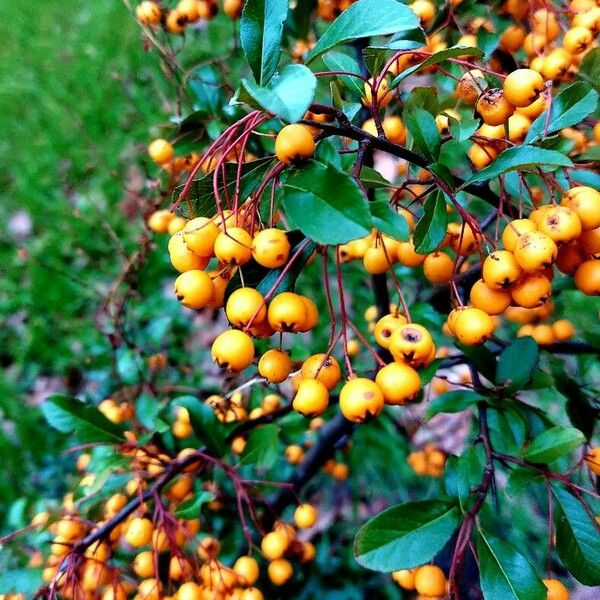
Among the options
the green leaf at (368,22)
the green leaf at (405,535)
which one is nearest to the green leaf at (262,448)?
the green leaf at (405,535)

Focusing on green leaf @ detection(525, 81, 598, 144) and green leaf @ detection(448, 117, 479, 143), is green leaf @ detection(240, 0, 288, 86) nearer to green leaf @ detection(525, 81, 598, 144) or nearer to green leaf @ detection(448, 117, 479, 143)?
green leaf @ detection(448, 117, 479, 143)

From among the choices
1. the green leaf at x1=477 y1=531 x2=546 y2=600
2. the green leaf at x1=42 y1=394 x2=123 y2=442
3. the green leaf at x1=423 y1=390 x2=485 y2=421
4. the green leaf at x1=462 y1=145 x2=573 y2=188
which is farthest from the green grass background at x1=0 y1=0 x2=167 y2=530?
the green leaf at x1=462 y1=145 x2=573 y2=188

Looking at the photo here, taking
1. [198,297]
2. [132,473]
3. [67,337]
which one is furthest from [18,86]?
[198,297]

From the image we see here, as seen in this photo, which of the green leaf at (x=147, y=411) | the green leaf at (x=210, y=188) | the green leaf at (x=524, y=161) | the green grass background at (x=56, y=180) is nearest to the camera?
the green leaf at (x=524, y=161)

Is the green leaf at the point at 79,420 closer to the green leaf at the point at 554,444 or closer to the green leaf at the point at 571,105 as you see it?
the green leaf at the point at 554,444

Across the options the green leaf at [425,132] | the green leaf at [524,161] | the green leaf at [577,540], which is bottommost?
the green leaf at [577,540]

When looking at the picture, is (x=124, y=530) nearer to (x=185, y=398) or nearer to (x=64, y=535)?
(x=64, y=535)

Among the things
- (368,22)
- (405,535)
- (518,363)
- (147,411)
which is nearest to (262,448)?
(147,411)
